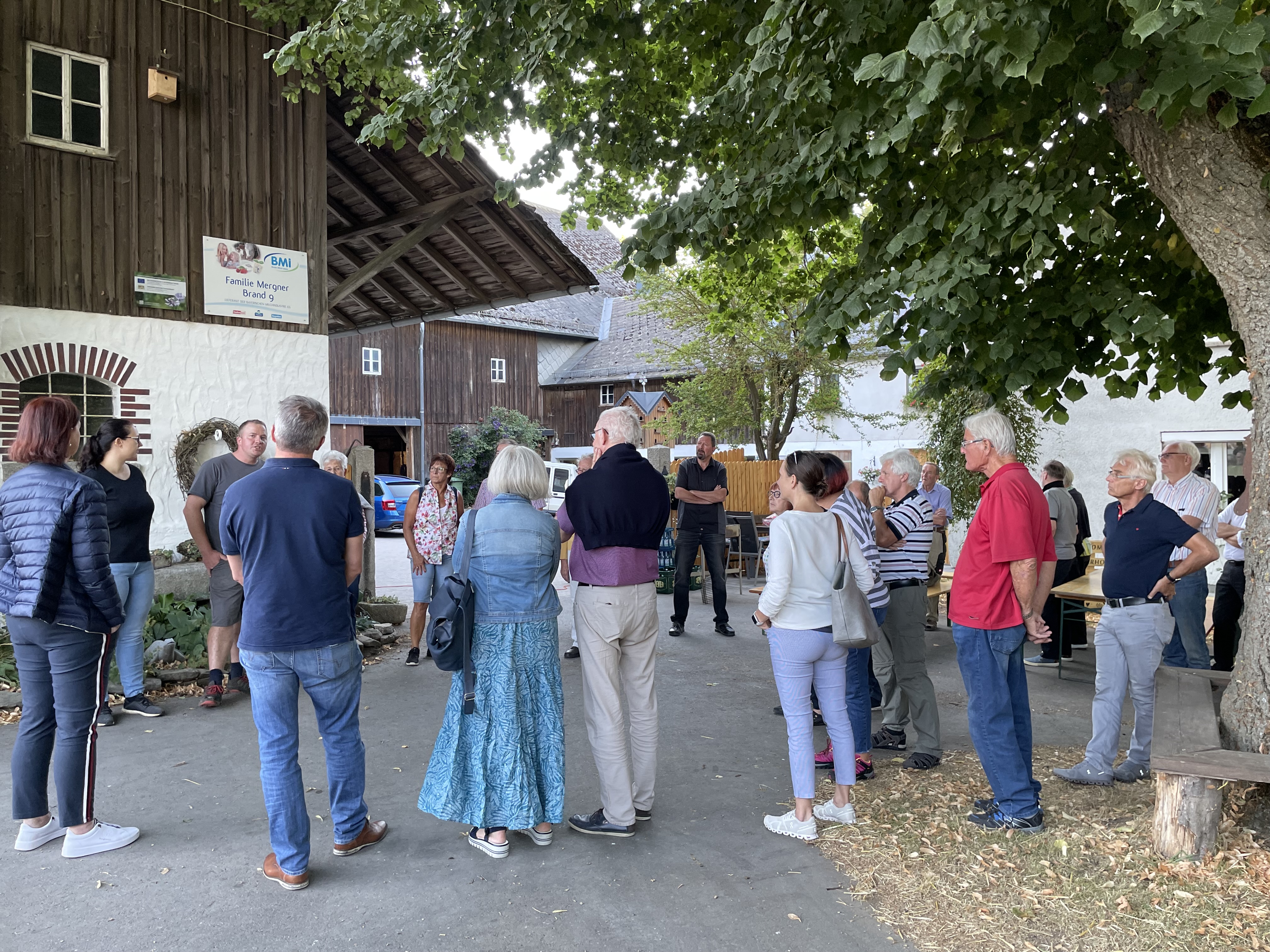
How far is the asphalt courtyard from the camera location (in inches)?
133

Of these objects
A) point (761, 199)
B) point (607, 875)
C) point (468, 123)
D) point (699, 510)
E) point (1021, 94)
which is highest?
point (468, 123)

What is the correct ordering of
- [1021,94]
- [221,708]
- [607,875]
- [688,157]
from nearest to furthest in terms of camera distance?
1. [607,875]
2. [1021,94]
3. [221,708]
4. [688,157]

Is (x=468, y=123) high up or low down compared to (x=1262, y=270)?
up

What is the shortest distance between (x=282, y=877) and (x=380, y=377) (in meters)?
28.3

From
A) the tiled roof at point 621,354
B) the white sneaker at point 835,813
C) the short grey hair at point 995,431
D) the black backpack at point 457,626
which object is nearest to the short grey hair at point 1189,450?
the short grey hair at point 995,431

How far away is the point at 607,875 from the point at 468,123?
5.46m

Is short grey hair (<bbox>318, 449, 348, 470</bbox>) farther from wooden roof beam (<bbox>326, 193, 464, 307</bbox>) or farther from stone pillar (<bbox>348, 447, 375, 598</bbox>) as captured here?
wooden roof beam (<bbox>326, 193, 464, 307</bbox>)

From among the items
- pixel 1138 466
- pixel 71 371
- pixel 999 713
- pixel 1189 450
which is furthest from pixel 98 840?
pixel 1189 450

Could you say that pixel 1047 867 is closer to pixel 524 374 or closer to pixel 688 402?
pixel 688 402

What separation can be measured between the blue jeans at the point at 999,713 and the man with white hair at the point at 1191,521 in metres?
2.87

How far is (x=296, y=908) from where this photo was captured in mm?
3559

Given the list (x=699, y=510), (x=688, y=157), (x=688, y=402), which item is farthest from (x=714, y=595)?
(x=688, y=402)

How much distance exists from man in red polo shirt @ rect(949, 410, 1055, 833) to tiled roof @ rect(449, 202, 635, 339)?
1150 inches

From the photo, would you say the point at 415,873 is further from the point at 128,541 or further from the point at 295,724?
the point at 128,541
